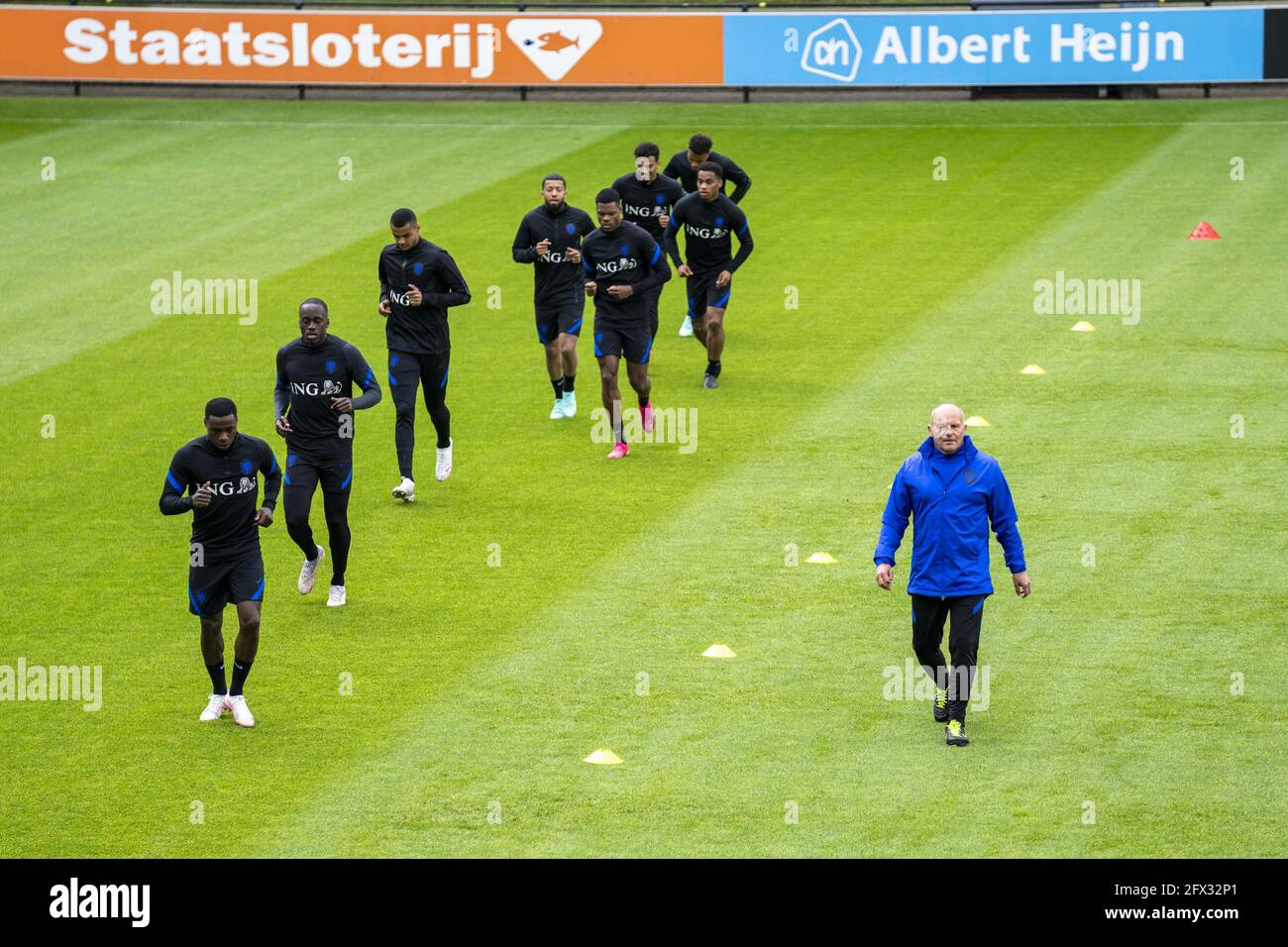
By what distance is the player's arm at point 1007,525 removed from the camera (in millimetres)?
12477

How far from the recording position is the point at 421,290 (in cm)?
1806

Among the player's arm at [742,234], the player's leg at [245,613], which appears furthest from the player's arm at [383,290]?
the player's leg at [245,613]

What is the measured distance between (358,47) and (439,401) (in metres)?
20.2

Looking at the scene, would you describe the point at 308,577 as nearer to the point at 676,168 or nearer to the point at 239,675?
the point at 239,675

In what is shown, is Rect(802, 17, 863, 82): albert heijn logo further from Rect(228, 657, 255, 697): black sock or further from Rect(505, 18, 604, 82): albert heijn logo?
Rect(228, 657, 255, 697): black sock

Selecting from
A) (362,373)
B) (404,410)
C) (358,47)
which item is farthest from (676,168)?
(358,47)

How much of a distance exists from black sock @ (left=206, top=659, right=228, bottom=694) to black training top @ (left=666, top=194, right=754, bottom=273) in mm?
9463

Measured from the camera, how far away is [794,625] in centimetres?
1497

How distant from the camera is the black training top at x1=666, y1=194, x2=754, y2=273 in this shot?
21.3 metres

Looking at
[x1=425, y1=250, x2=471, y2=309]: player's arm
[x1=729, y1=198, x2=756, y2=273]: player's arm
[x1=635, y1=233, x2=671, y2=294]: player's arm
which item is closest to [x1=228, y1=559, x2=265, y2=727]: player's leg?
[x1=425, y1=250, x2=471, y2=309]: player's arm

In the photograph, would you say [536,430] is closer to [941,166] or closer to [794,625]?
[794,625]

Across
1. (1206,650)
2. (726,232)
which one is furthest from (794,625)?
(726,232)

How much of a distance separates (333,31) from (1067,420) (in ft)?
68.3

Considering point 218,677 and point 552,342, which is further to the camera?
point 552,342
